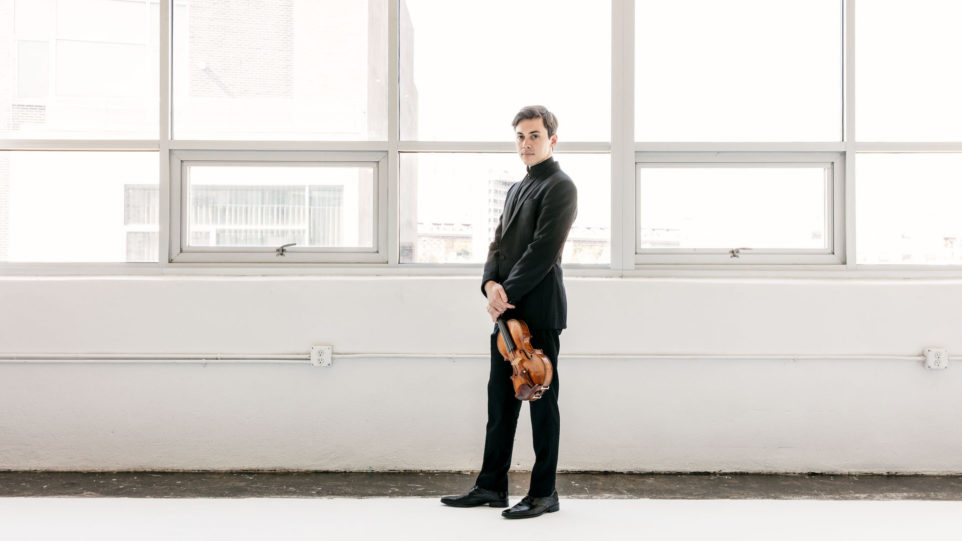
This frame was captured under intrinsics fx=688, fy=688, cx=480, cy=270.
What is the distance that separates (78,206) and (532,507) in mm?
2694

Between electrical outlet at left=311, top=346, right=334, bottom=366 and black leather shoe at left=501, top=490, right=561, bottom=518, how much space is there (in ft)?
3.73

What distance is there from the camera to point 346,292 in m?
3.25

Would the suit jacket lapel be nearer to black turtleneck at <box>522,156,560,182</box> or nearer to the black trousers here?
black turtleneck at <box>522,156,560,182</box>

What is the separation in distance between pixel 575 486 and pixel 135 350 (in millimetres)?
2143

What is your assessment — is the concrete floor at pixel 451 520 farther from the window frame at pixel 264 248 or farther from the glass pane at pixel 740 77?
the glass pane at pixel 740 77

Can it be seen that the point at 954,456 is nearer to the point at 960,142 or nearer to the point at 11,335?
the point at 960,142

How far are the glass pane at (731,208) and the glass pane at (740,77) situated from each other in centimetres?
18

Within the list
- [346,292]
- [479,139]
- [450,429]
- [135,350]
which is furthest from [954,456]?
[135,350]

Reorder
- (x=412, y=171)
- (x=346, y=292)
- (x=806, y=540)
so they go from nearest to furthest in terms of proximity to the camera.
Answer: (x=806, y=540), (x=346, y=292), (x=412, y=171)

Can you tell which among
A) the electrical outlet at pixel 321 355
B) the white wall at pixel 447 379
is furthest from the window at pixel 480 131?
the electrical outlet at pixel 321 355

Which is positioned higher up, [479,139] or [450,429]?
[479,139]

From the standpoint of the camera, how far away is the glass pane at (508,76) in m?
3.45

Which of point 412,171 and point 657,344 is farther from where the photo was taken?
point 412,171

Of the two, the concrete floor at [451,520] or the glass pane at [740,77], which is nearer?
the concrete floor at [451,520]
